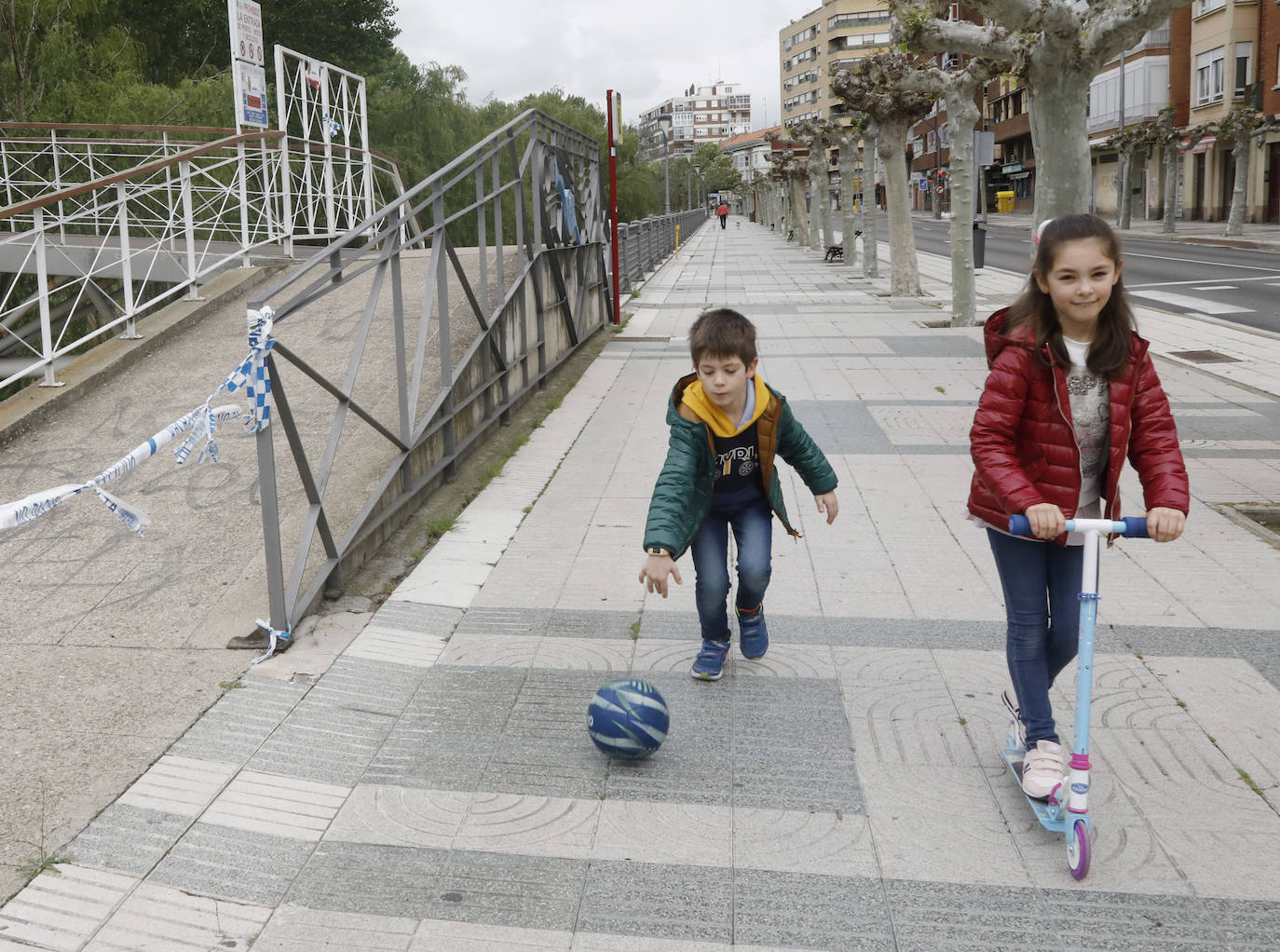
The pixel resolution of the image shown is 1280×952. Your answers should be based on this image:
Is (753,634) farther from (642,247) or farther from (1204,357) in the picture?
(642,247)

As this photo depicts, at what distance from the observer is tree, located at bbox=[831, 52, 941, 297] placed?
1914 cm

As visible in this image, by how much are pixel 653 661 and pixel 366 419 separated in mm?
2146

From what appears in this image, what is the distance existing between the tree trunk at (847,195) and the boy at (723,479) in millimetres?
24090

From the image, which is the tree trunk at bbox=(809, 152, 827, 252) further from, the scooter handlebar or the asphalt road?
the scooter handlebar

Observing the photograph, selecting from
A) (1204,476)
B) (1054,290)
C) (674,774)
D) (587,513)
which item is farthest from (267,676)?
(1204,476)

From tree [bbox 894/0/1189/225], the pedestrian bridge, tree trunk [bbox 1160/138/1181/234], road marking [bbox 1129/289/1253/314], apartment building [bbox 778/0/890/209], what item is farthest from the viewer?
apartment building [bbox 778/0/890/209]

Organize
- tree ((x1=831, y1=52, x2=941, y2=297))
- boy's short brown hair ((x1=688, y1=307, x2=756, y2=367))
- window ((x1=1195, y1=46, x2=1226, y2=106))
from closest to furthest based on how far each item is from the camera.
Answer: boy's short brown hair ((x1=688, y1=307, x2=756, y2=367)) → tree ((x1=831, y1=52, x2=941, y2=297)) → window ((x1=1195, y1=46, x2=1226, y2=106))

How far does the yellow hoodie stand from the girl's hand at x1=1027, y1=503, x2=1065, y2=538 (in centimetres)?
124

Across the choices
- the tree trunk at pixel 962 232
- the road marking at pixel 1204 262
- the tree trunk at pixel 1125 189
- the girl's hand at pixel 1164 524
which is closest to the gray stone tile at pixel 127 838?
the girl's hand at pixel 1164 524

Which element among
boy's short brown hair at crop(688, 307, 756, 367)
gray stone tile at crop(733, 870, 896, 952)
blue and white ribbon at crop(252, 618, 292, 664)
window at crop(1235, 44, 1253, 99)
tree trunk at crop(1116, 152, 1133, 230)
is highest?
window at crop(1235, 44, 1253, 99)

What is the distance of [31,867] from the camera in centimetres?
310

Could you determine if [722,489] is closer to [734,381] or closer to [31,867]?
[734,381]

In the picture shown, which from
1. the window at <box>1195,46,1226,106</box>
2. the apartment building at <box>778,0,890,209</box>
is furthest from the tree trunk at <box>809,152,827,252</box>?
the apartment building at <box>778,0,890,209</box>

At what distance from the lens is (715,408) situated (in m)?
3.98
